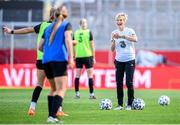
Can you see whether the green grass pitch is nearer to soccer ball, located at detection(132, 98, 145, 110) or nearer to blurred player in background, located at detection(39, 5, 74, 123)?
soccer ball, located at detection(132, 98, 145, 110)

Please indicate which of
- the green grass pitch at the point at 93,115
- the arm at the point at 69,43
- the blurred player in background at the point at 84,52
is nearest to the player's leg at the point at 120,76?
the green grass pitch at the point at 93,115

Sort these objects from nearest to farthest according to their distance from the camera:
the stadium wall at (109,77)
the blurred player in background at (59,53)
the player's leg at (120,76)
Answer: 1. the blurred player in background at (59,53)
2. the player's leg at (120,76)
3. the stadium wall at (109,77)

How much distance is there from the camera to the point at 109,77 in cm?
3238

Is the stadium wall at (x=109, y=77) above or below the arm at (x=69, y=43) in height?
below

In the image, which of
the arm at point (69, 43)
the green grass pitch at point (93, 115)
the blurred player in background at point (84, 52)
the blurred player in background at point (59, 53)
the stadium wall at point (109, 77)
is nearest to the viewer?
the arm at point (69, 43)

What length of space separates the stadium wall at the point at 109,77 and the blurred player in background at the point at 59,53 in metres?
19.5

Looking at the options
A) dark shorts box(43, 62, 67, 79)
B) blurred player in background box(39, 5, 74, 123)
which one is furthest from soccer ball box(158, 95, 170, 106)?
dark shorts box(43, 62, 67, 79)

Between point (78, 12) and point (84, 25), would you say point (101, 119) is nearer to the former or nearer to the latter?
point (84, 25)

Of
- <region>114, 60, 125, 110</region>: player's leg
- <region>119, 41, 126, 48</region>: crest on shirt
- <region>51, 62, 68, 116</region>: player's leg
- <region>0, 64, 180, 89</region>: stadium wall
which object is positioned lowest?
<region>0, 64, 180, 89</region>: stadium wall

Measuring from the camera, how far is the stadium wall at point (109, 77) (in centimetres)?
3212

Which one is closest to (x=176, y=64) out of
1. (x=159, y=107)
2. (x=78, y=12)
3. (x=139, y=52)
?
(x=139, y=52)

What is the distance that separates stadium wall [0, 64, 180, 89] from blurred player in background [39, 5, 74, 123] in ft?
63.9

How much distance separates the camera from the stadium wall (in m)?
32.1

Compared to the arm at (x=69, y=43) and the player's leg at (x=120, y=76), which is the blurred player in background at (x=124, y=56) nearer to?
the player's leg at (x=120, y=76)
